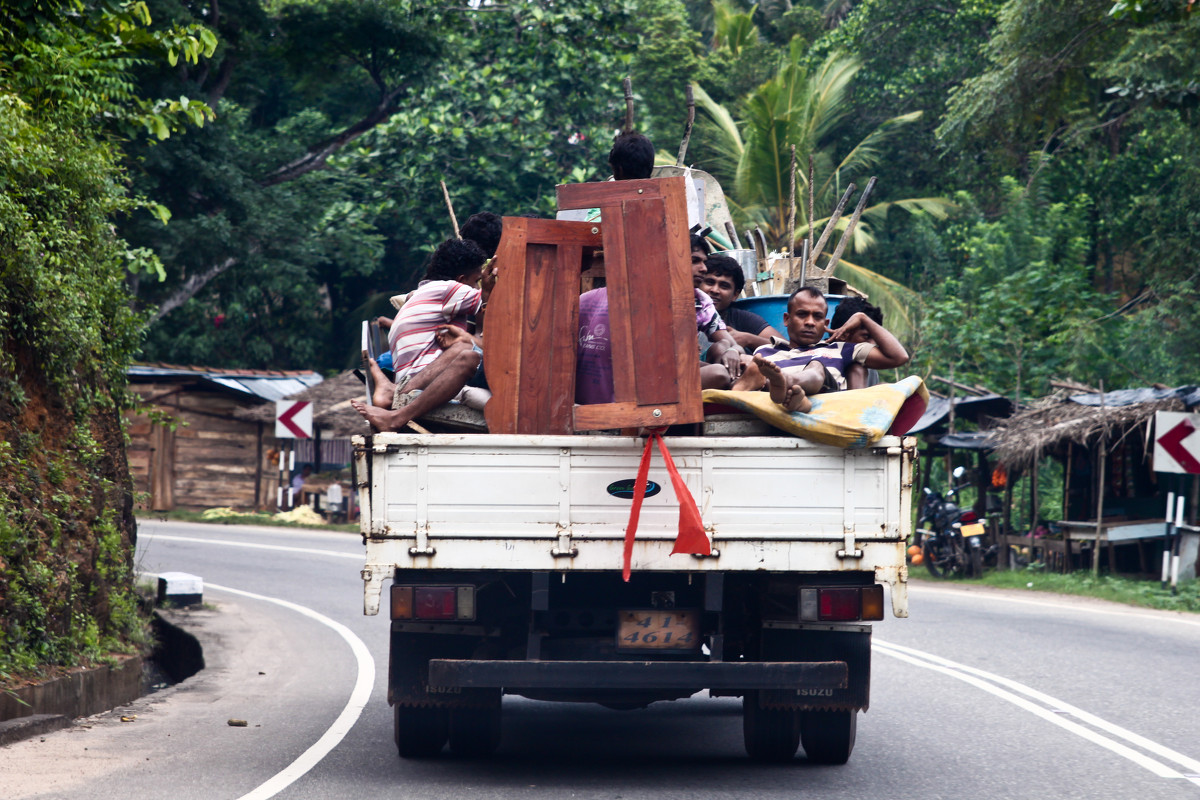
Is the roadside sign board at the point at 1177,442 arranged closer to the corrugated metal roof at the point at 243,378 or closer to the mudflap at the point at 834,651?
the mudflap at the point at 834,651

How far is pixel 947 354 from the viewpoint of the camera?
2392 centimetres

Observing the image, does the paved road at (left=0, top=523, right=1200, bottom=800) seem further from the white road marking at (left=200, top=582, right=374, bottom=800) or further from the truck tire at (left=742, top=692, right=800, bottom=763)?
the truck tire at (left=742, top=692, right=800, bottom=763)

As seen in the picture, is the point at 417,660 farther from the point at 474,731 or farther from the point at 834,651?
the point at 834,651

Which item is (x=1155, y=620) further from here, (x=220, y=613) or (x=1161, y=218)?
(x=220, y=613)

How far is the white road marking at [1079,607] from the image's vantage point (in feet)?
46.9

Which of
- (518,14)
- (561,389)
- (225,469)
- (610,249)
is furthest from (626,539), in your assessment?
(225,469)

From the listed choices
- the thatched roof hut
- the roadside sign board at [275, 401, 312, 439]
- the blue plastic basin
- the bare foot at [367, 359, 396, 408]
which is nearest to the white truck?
the bare foot at [367, 359, 396, 408]

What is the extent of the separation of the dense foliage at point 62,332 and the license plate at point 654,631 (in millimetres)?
3597

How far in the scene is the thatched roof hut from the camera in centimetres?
1664

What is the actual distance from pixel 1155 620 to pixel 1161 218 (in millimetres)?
8065

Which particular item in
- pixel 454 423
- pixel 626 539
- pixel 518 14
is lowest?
pixel 626 539

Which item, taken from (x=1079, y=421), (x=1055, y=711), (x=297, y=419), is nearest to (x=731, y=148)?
(x=297, y=419)

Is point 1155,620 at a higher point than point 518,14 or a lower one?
lower

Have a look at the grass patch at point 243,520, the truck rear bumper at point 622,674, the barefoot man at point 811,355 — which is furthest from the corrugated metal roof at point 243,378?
the truck rear bumper at point 622,674
